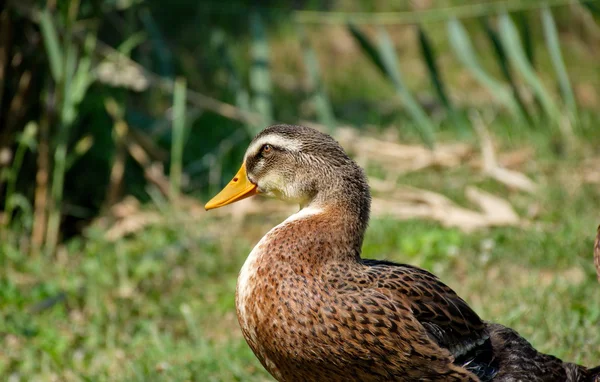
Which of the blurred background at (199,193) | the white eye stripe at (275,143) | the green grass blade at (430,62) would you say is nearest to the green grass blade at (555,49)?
the blurred background at (199,193)

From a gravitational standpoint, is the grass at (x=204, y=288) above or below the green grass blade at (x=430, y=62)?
below

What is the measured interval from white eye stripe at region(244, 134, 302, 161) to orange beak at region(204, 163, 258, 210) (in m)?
0.10

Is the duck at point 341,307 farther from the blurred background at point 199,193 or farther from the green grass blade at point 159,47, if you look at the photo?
the green grass blade at point 159,47

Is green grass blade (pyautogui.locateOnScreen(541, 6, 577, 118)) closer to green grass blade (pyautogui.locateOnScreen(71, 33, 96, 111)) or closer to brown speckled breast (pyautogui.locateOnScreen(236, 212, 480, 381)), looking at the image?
brown speckled breast (pyautogui.locateOnScreen(236, 212, 480, 381))

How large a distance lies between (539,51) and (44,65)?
5.75 metres

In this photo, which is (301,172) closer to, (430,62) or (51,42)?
(430,62)

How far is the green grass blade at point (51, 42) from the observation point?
5.40 m

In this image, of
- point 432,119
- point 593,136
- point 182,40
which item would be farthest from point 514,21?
point 182,40

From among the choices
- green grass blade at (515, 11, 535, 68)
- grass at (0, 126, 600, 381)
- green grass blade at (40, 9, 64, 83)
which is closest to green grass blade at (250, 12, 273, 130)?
grass at (0, 126, 600, 381)

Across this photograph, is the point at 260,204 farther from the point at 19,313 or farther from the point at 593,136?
the point at 593,136

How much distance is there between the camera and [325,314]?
303 centimetres

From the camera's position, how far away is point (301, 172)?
350 centimetres

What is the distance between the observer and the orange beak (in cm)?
368

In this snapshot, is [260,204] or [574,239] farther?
[260,204]
